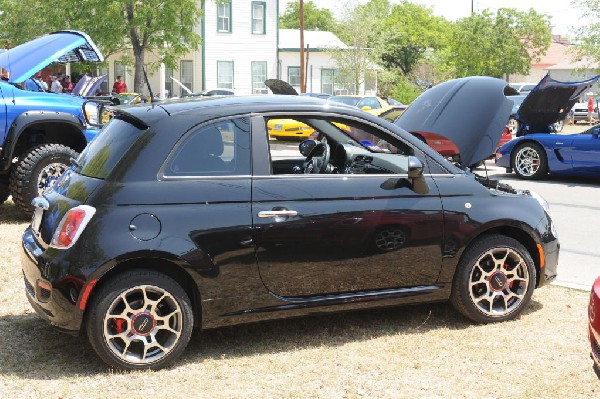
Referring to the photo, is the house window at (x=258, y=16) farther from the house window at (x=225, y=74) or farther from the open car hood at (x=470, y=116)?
the open car hood at (x=470, y=116)

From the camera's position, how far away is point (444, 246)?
5598 mm

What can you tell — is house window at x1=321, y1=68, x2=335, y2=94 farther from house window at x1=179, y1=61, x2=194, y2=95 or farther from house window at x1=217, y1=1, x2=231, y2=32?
house window at x1=179, y1=61, x2=194, y2=95

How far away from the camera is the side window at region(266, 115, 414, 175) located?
5582 mm

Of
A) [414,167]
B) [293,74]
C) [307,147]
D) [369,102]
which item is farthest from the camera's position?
[293,74]

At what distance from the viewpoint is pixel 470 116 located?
7.20 metres

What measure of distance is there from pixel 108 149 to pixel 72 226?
63 cm

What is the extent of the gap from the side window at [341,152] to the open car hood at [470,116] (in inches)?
43.1

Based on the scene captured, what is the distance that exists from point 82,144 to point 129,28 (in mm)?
27316

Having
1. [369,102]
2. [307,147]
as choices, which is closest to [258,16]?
[369,102]

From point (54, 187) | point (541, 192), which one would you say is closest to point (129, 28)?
point (541, 192)

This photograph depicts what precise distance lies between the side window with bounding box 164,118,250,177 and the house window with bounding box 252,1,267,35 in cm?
4275

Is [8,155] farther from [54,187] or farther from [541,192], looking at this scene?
[541,192]

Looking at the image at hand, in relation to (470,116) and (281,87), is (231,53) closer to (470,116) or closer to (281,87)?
(281,87)

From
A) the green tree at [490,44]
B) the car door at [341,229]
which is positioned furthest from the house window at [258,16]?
the car door at [341,229]
